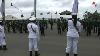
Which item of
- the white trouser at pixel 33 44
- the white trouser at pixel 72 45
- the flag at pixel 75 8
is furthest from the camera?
the white trouser at pixel 33 44

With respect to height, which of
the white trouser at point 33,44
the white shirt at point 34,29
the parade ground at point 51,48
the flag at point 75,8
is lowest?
the parade ground at point 51,48

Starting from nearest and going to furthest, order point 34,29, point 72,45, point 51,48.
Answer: point 72,45, point 34,29, point 51,48

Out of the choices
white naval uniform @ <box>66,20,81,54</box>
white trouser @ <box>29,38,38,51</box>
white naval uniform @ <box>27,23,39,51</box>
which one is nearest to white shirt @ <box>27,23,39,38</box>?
white naval uniform @ <box>27,23,39,51</box>

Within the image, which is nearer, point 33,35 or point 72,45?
point 72,45

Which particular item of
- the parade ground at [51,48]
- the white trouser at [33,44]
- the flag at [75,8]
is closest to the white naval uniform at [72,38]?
the flag at [75,8]

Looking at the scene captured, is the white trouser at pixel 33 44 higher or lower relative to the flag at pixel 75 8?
lower

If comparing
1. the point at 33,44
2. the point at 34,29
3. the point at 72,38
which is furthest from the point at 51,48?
the point at 72,38

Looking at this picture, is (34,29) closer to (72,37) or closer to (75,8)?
(72,37)

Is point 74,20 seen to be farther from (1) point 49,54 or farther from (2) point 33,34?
(1) point 49,54

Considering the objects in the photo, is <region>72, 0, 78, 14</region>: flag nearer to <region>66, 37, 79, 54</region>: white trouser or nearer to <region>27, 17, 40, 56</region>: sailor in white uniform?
<region>66, 37, 79, 54</region>: white trouser

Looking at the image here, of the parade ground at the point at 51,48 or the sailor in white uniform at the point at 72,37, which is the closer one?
the sailor in white uniform at the point at 72,37

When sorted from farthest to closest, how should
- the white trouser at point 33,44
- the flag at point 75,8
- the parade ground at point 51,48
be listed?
1. the parade ground at point 51,48
2. the white trouser at point 33,44
3. the flag at point 75,8

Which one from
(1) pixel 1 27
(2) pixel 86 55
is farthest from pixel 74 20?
(1) pixel 1 27

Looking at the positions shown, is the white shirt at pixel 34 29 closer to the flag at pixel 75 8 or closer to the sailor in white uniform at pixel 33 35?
the sailor in white uniform at pixel 33 35
